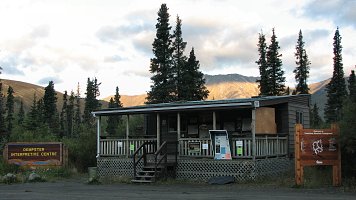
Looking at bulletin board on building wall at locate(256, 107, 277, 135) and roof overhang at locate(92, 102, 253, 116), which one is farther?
bulletin board on building wall at locate(256, 107, 277, 135)

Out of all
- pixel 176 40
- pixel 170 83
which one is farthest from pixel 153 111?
pixel 176 40

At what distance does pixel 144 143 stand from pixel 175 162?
1.84m

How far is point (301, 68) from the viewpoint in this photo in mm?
59844

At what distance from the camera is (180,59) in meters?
47.1

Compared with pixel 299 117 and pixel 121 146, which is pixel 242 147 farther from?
pixel 121 146

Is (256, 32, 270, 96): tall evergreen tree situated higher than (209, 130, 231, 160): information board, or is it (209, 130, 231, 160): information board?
(256, 32, 270, 96): tall evergreen tree

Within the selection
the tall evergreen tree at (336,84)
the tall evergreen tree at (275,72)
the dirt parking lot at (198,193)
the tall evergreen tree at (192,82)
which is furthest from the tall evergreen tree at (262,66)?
the dirt parking lot at (198,193)

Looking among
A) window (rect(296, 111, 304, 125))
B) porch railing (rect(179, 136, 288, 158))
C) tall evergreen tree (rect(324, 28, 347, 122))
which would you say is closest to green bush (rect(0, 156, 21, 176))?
porch railing (rect(179, 136, 288, 158))

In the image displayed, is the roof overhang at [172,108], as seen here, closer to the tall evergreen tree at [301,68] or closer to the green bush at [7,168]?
the green bush at [7,168]

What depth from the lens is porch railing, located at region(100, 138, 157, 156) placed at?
22531 mm

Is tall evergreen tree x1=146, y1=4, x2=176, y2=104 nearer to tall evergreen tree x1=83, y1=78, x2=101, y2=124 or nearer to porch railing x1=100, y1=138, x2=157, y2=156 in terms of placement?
porch railing x1=100, y1=138, x2=157, y2=156

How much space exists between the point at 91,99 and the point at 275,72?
4633 centimetres

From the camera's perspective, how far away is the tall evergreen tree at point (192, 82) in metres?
45.8

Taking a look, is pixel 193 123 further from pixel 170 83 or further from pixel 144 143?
pixel 170 83
